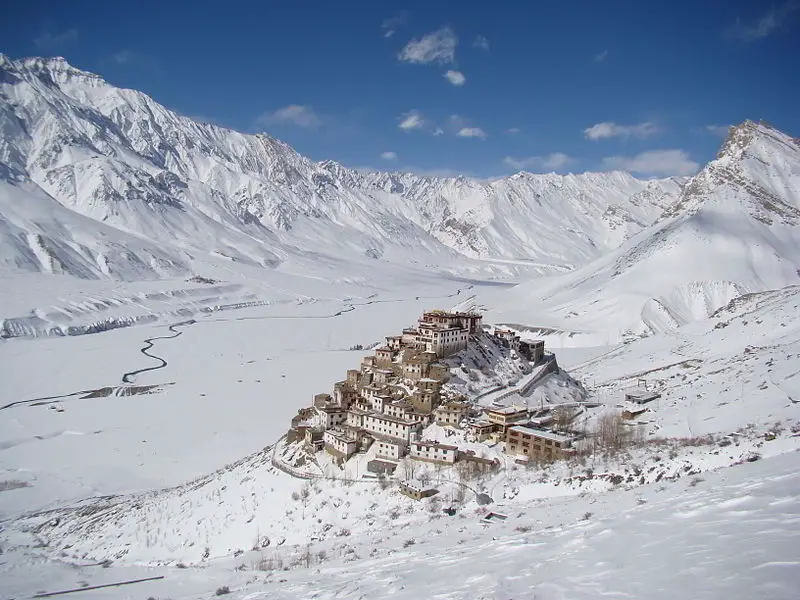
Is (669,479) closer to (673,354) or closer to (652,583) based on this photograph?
(652,583)

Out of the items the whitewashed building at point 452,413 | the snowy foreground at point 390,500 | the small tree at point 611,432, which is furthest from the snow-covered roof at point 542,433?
the whitewashed building at point 452,413

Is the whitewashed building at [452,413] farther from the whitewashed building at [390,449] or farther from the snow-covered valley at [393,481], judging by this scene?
the whitewashed building at [390,449]

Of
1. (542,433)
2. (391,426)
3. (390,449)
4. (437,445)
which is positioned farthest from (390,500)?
(542,433)

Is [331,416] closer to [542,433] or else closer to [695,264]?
[542,433]

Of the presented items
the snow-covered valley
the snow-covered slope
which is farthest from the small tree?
the snow-covered slope

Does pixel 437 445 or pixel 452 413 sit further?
pixel 452 413

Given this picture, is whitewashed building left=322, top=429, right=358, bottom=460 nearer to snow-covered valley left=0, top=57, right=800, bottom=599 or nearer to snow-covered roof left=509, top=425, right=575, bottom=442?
snow-covered valley left=0, top=57, right=800, bottom=599

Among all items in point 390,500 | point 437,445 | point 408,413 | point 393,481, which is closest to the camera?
point 390,500
